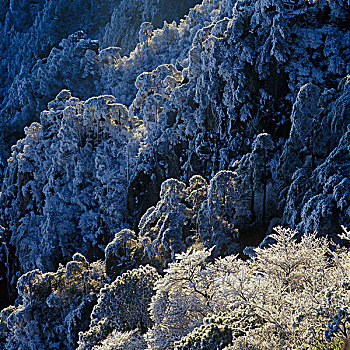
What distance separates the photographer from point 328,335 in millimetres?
12148

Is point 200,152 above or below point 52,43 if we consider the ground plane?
below

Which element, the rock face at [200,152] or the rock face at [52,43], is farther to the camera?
the rock face at [52,43]

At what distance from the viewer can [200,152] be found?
51125 millimetres

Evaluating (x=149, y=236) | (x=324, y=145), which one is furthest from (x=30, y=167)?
(x=324, y=145)

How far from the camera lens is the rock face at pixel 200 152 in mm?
35562

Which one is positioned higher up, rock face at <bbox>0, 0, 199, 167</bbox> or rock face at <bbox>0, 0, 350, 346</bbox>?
rock face at <bbox>0, 0, 199, 167</bbox>

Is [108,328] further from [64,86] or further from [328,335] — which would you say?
[64,86]

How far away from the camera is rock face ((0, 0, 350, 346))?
35.6m

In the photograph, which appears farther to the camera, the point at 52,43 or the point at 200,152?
the point at 52,43

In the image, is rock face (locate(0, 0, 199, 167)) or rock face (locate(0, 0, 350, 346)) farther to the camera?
rock face (locate(0, 0, 199, 167))

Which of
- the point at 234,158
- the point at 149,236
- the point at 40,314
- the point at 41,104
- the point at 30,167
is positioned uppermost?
the point at 41,104

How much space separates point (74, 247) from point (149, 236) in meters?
23.6

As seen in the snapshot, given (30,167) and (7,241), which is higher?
(30,167)

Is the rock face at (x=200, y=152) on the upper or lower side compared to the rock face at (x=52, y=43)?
lower
